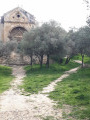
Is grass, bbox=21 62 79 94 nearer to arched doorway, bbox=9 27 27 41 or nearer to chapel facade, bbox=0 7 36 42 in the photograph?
arched doorway, bbox=9 27 27 41

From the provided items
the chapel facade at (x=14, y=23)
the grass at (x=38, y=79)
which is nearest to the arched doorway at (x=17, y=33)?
the chapel facade at (x=14, y=23)

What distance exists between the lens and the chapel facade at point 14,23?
1983 inches

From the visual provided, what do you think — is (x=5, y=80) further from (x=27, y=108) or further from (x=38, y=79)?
(x=27, y=108)

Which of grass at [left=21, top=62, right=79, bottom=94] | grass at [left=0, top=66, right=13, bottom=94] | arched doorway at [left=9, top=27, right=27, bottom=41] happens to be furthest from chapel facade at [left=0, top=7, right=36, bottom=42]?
grass at [left=0, top=66, right=13, bottom=94]

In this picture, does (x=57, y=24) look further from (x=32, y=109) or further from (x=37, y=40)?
(x=32, y=109)

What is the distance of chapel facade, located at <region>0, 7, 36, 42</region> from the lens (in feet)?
165

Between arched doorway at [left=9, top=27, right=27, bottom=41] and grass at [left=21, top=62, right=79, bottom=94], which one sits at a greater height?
arched doorway at [left=9, top=27, right=27, bottom=41]

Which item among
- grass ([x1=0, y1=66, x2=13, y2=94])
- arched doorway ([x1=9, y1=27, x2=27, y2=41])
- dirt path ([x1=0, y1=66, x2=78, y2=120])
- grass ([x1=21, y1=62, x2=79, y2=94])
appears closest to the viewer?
dirt path ([x1=0, y1=66, x2=78, y2=120])

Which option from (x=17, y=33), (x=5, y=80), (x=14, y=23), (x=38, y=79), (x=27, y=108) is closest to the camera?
(x=27, y=108)

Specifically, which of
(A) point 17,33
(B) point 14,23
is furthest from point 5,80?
(A) point 17,33

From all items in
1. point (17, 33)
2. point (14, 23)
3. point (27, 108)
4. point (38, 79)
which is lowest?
point (27, 108)

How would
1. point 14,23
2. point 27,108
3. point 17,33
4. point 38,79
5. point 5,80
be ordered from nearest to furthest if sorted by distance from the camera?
point 27,108, point 38,79, point 5,80, point 14,23, point 17,33

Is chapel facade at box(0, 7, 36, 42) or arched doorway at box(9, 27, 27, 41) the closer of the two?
chapel facade at box(0, 7, 36, 42)

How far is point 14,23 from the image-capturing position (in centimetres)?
5081
